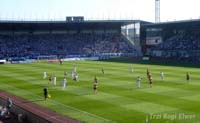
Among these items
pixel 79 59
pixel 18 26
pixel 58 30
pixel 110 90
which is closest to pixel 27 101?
pixel 110 90

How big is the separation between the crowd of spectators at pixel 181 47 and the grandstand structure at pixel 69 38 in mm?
8610

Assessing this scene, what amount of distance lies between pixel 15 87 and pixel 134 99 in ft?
48.1

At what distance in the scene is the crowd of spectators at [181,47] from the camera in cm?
7441

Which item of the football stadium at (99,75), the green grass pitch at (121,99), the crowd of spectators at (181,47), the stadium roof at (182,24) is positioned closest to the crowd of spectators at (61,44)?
the football stadium at (99,75)

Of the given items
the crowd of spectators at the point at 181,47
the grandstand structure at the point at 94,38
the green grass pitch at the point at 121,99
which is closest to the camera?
the green grass pitch at the point at 121,99

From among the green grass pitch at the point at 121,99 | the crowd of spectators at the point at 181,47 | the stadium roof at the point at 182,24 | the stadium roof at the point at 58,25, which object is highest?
the stadium roof at the point at 58,25

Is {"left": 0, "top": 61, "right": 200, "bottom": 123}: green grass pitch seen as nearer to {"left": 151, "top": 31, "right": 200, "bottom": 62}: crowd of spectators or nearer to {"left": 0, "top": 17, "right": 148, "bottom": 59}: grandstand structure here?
{"left": 151, "top": 31, "right": 200, "bottom": 62}: crowd of spectators

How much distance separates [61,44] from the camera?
94938mm

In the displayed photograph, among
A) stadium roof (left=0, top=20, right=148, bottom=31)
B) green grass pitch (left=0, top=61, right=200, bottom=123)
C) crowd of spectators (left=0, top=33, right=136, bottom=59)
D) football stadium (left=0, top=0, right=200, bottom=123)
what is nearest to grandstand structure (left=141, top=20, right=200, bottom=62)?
football stadium (left=0, top=0, right=200, bottom=123)

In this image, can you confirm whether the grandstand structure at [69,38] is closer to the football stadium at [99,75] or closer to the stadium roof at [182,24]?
the football stadium at [99,75]

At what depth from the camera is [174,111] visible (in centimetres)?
2423

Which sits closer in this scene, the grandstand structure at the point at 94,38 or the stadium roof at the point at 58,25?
the grandstand structure at the point at 94,38

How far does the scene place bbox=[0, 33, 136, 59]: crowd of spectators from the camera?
89.7 meters

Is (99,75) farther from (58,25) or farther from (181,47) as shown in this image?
(58,25)
